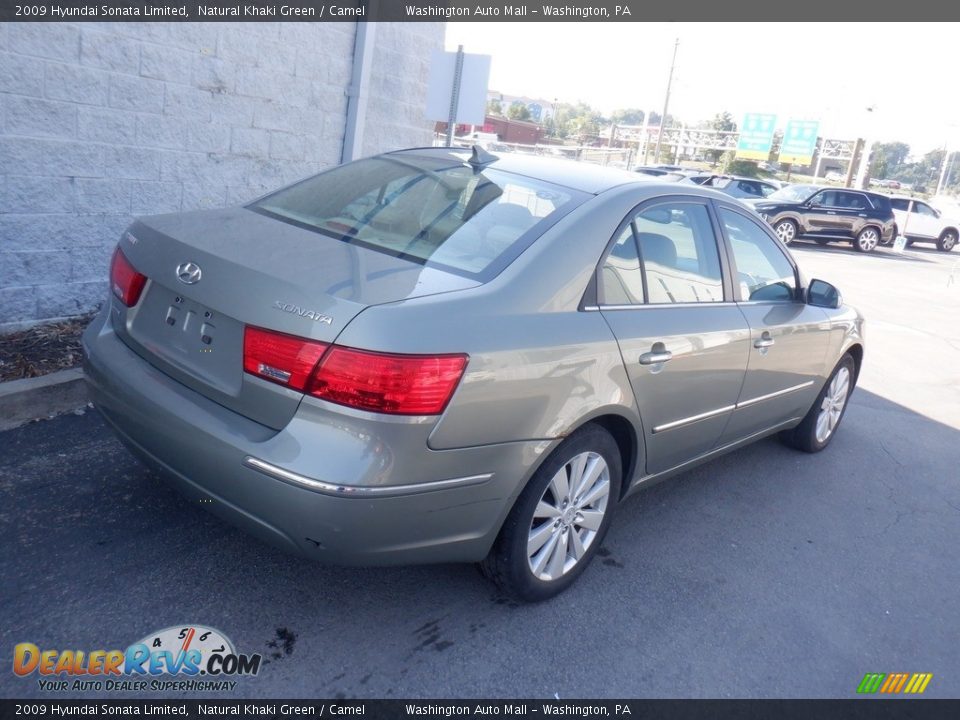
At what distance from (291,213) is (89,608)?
173 cm

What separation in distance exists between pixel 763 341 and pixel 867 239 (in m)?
22.5

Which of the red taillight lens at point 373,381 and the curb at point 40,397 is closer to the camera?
the red taillight lens at point 373,381

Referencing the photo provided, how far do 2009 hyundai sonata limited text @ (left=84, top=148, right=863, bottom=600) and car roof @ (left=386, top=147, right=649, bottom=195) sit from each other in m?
0.02

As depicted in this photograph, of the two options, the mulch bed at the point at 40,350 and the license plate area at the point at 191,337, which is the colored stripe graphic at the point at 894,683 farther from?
the mulch bed at the point at 40,350

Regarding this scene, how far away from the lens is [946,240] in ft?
98.0

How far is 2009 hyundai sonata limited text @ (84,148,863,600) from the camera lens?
2680mm

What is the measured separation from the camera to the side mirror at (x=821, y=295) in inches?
195

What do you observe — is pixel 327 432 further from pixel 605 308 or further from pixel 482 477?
pixel 605 308

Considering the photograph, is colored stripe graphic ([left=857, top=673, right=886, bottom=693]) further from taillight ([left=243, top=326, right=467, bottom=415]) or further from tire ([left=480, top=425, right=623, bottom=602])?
taillight ([left=243, top=326, right=467, bottom=415])

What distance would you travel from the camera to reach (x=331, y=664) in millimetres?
2908

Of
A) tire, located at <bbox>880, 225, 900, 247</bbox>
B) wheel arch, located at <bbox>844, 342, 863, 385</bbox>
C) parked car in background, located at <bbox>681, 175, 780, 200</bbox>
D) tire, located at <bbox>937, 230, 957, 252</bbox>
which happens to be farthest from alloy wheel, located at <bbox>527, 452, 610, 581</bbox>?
tire, located at <bbox>937, 230, 957, 252</bbox>

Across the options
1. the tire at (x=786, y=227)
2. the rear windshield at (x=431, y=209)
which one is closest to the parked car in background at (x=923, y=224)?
the tire at (x=786, y=227)

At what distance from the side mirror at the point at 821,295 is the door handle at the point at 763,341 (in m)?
0.59
